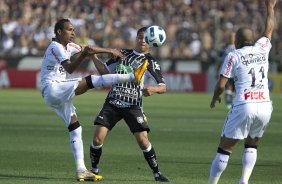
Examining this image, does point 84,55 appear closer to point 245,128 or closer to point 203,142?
point 245,128

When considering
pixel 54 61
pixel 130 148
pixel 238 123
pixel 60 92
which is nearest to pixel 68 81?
pixel 60 92

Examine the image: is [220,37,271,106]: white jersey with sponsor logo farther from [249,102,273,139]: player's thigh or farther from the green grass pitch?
the green grass pitch

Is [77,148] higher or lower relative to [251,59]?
lower

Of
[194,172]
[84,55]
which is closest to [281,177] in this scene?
[194,172]

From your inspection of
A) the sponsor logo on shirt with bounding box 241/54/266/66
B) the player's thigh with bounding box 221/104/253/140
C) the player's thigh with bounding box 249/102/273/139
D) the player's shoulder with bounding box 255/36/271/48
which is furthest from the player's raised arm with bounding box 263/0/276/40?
the player's thigh with bounding box 221/104/253/140

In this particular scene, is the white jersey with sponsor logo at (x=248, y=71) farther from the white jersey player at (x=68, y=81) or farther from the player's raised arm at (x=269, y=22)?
the white jersey player at (x=68, y=81)

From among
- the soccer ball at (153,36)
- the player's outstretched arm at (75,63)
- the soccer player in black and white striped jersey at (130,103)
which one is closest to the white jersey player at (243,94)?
the soccer ball at (153,36)

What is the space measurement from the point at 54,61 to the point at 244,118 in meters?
3.26

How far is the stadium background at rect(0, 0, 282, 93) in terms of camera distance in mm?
35625

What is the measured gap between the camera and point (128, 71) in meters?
12.0

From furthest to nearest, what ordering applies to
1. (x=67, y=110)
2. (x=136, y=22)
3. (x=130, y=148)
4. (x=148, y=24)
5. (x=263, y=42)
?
(x=136, y=22) → (x=148, y=24) → (x=130, y=148) → (x=67, y=110) → (x=263, y=42)

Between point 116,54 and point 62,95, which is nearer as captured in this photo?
point 116,54

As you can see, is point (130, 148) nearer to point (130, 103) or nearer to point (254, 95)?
point (130, 103)

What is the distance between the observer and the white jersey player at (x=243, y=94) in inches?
405
